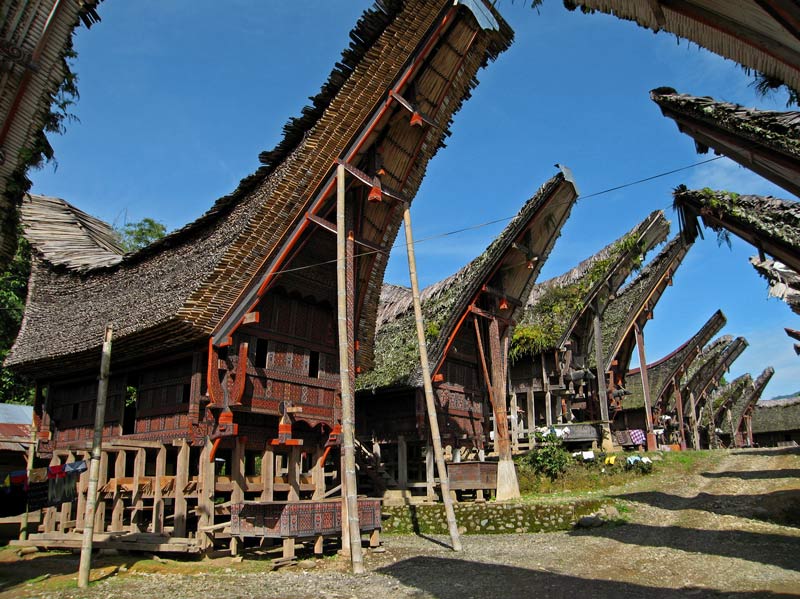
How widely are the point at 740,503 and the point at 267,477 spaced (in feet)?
32.9

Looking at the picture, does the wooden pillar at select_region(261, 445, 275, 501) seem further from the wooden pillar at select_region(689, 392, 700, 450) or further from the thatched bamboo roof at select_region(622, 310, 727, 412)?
the wooden pillar at select_region(689, 392, 700, 450)

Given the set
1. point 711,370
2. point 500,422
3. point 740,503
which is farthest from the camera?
point 711,370

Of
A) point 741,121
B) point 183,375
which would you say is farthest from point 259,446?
point 741,121

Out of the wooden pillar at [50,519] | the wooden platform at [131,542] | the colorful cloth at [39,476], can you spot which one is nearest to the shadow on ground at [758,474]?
the wooden platform at [131,542]

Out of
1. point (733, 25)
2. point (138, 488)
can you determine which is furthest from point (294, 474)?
point (733, 25)

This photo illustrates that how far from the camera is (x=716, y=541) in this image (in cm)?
1039

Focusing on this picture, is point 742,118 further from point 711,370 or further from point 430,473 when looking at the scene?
point 711,370

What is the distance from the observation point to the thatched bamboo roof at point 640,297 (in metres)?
24.0

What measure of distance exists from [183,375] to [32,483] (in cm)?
374

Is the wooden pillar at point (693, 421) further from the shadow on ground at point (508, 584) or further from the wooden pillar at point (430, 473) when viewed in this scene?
the shadow on ground at point (508, 584)

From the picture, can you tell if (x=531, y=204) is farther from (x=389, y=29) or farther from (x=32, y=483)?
(x=32, y=483)

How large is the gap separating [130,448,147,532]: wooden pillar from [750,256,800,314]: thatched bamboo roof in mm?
12233

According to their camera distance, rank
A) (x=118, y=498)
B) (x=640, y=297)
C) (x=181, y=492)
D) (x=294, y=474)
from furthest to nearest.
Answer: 1. (x=640, y=297)
2. (x=294, y=474)
3. (x=118, y=498)
4. (x=181, y=492)

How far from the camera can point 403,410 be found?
1823cm
